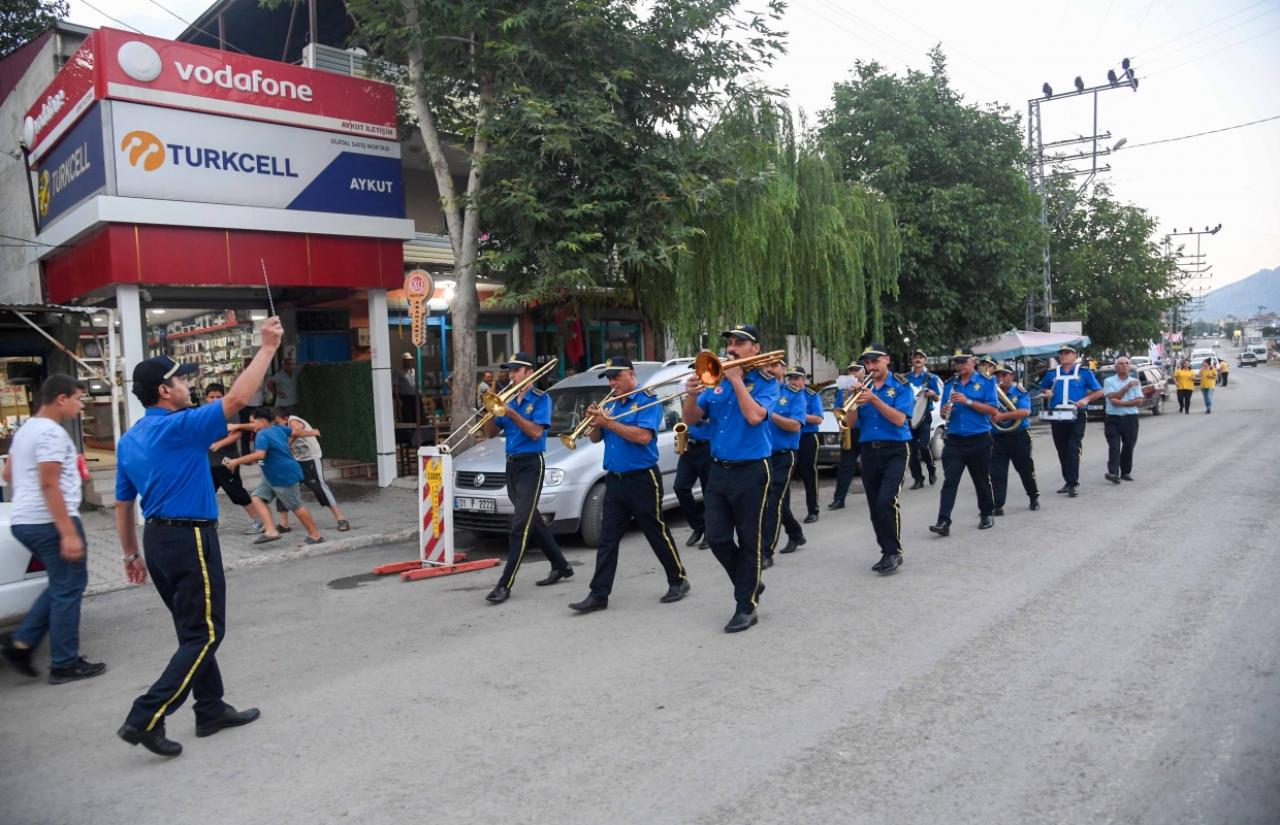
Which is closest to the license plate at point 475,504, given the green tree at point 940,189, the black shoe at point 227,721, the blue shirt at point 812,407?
the blue shirt at point 812,407

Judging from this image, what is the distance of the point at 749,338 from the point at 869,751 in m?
2.84

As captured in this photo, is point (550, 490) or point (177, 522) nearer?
point (177, 522)

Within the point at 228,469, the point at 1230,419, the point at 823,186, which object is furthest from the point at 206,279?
the point at 1230,419

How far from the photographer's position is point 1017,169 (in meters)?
23.1

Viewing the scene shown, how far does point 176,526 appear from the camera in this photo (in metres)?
4.26

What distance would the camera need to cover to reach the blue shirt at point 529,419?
7.37 metres

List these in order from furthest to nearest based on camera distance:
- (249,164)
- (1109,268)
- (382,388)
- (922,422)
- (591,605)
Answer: (1109,268) → (382,388) → (922,422) → (249,164) → (591,605)

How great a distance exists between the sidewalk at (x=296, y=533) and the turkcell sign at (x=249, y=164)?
4224 mm

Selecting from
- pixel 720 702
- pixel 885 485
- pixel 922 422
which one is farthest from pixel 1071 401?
pixel 720 702

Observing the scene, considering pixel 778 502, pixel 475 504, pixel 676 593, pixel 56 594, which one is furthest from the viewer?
pixel 475 504

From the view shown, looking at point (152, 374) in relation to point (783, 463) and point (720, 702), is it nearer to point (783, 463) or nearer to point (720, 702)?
point (720, 702)

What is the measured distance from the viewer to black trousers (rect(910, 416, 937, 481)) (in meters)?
13.0

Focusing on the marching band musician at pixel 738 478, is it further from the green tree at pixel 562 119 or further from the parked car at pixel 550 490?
the green tree at pixel 562 119

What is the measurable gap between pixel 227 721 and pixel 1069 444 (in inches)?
405
